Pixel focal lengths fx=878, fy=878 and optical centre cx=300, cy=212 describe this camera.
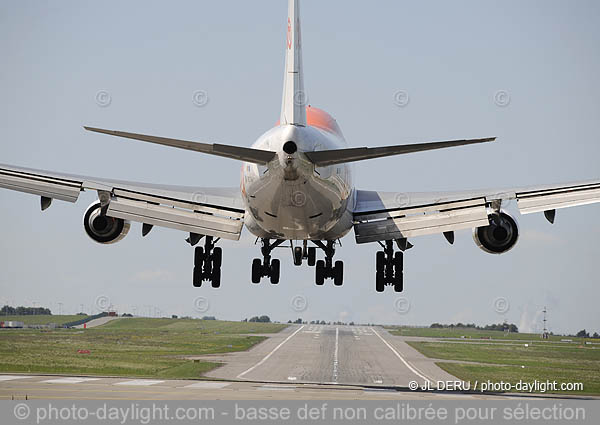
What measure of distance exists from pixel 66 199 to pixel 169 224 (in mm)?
4400

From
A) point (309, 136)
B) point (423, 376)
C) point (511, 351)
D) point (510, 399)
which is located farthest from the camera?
point (511, 351)

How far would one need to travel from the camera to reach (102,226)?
3722 centimetres

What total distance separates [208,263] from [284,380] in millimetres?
14275

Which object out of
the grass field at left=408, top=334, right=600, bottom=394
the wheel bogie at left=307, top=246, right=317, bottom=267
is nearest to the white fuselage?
the wheel bogie at left=307, top=246, right=317, bottom=267

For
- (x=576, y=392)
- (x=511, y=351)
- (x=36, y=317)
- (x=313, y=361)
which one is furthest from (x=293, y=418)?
(x=36, y=317)

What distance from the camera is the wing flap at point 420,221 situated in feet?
115

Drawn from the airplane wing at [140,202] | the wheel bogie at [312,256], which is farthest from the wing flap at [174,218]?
the wheel bogie at [312,256]

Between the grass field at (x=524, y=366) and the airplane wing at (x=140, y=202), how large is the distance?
68.6ft

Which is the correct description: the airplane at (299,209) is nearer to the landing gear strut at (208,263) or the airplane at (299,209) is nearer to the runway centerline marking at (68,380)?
the landing gear strut at (208,263)

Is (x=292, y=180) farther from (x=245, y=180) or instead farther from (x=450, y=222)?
(x=450, y=222)

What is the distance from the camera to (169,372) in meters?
51.1

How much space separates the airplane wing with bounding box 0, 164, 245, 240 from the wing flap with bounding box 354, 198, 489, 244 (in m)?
5.46

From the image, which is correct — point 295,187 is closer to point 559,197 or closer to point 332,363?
point 559,197

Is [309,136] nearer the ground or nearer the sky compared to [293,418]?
nearer the sky
